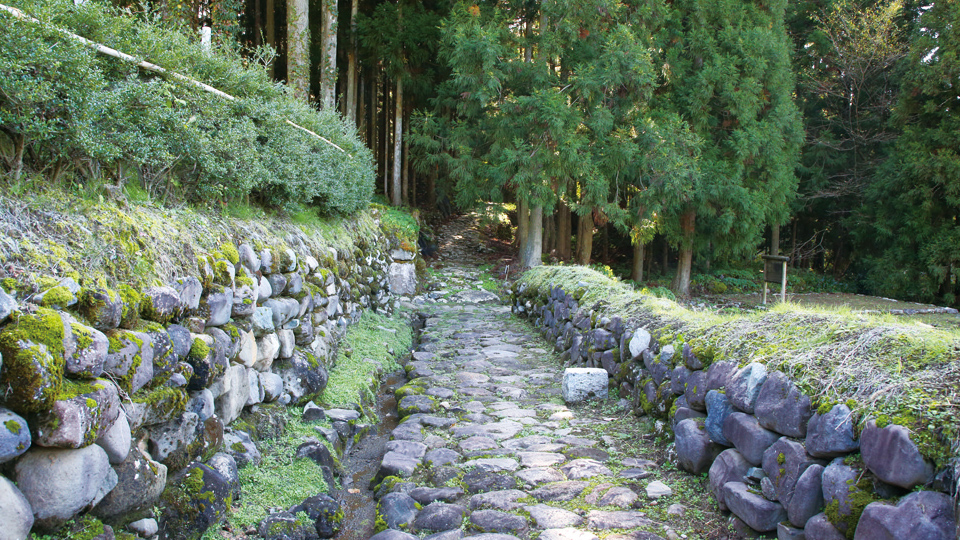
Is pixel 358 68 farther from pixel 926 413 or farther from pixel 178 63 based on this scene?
pixel 926 413

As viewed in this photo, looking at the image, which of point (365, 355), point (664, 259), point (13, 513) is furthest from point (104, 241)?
point (664, 259)

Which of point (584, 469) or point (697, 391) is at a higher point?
point (697, 391)

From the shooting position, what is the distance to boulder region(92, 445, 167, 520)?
2219 millimetres

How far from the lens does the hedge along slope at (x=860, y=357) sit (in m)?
2.13

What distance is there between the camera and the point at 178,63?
161 inches

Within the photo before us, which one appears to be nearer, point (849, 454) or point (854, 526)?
point (854, 526)

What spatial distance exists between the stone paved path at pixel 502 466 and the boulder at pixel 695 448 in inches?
10.9

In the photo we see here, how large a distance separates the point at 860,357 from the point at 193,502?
129 inches

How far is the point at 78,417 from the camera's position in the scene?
1964 millimetres

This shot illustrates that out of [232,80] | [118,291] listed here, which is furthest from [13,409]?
[232,80]

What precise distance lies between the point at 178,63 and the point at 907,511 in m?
4.84

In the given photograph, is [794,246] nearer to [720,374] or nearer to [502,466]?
[720,374]

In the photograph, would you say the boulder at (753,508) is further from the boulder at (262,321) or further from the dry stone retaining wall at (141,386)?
the boulder at (262,321)

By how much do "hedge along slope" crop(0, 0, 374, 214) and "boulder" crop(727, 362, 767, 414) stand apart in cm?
368
